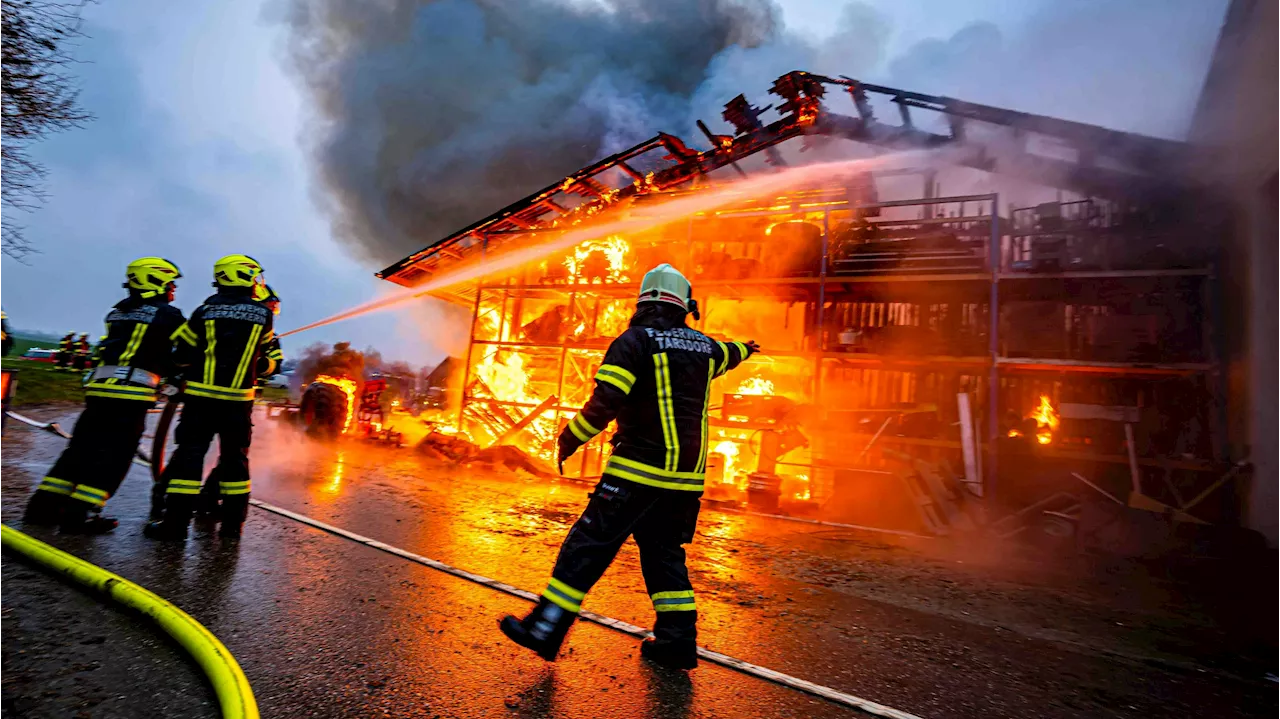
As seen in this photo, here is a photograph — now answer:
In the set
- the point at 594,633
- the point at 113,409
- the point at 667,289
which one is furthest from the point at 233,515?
the point at 667,289

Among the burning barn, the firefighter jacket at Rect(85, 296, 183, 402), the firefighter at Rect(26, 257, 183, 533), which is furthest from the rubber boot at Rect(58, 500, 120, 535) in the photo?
the burning barn

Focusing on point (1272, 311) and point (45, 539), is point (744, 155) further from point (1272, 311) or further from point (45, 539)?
point (45, 539)

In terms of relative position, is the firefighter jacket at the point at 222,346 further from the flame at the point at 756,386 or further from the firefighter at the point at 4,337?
the flame at the point at 756,386

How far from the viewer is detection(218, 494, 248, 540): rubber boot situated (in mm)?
3520

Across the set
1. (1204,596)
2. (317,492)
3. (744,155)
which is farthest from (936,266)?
(317,492)

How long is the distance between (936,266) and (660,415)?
A: 7569 millimetres

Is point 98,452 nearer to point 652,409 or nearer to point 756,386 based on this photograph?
point 652,409

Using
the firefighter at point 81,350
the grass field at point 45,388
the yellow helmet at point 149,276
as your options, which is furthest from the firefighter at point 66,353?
the yellow helmet at point 149,276

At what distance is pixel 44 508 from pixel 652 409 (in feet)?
12.5

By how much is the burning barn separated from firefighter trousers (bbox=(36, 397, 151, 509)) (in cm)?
620

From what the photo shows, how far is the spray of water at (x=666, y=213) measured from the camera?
1005cm

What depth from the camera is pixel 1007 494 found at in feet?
23.7

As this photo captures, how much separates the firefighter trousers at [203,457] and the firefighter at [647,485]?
2.36 m

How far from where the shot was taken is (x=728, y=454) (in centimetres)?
962
